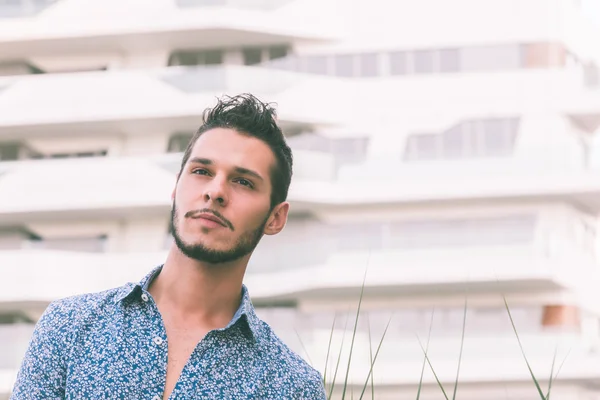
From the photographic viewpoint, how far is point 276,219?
2.99 meters

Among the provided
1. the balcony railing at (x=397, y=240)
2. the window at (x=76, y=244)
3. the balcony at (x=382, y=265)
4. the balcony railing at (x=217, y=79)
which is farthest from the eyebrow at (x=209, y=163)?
the window at (x=76, y=244)

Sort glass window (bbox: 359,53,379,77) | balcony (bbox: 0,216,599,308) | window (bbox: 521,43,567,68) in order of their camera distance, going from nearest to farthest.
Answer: balcony (bbox: 0,216,599,308)
window (bbox: 521,43,567,68)
glass window (bbox: 359,53,379,77)

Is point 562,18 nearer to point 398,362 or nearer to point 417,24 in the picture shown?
point 417,24

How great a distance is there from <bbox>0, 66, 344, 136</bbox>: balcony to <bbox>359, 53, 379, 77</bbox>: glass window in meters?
1.46

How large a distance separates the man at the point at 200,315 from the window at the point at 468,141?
63.1 feet

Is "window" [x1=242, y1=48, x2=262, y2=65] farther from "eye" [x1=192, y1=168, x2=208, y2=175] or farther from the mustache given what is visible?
the mustache

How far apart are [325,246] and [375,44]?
4.26 meters

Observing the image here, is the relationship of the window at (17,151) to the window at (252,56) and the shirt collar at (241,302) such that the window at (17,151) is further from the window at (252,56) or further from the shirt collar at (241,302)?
the shirt collar at (241,302)

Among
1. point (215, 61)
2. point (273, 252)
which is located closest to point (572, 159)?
point (273, 252)

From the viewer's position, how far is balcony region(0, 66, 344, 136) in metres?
21.6

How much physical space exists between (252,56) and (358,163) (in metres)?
3.40

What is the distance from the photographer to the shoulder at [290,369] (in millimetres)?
2734

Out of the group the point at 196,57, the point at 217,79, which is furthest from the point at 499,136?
the point at 196,57

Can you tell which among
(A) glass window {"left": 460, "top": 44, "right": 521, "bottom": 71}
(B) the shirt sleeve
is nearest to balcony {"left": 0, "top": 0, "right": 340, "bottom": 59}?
(A) glass window {"left": 460, "top": 44, "right": 521, "bottom": 71}
